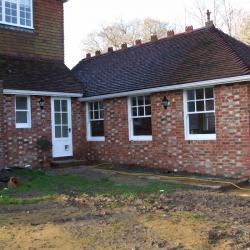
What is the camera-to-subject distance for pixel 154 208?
28.9ft

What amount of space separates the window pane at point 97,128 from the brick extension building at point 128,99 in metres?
0.04

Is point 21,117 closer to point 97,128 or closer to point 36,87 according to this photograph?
point 36,87

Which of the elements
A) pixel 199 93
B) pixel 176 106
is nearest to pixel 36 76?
pixel 176 106

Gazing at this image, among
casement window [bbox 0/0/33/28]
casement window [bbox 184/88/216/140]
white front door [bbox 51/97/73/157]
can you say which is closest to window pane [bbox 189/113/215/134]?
casement window [bbox 184/88/216/140]

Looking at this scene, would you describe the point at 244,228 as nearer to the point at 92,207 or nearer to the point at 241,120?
the point at 92,207

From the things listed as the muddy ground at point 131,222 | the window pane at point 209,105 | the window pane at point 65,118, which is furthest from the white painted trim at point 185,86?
the muddy ground at point 131,222

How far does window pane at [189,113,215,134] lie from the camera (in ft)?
45.5

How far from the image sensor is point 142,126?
16125 millimetres

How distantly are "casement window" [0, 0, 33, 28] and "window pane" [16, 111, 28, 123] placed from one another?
13.4ft

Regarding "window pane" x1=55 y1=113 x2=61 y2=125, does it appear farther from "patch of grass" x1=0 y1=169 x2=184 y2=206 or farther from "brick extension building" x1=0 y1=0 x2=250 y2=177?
"patch of grass" x1=0 y1=169 x2=184 y2=206

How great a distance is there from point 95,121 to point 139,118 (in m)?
2.69

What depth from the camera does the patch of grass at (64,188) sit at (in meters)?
10.4

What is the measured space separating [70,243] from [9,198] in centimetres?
413

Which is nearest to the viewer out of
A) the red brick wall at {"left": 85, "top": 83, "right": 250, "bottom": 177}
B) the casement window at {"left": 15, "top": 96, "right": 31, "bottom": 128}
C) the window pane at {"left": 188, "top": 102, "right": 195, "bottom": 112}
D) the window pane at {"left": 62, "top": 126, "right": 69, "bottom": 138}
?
the red brick wall at {"left": 85, "top": 83, "right": 250, "bottom": 177}
